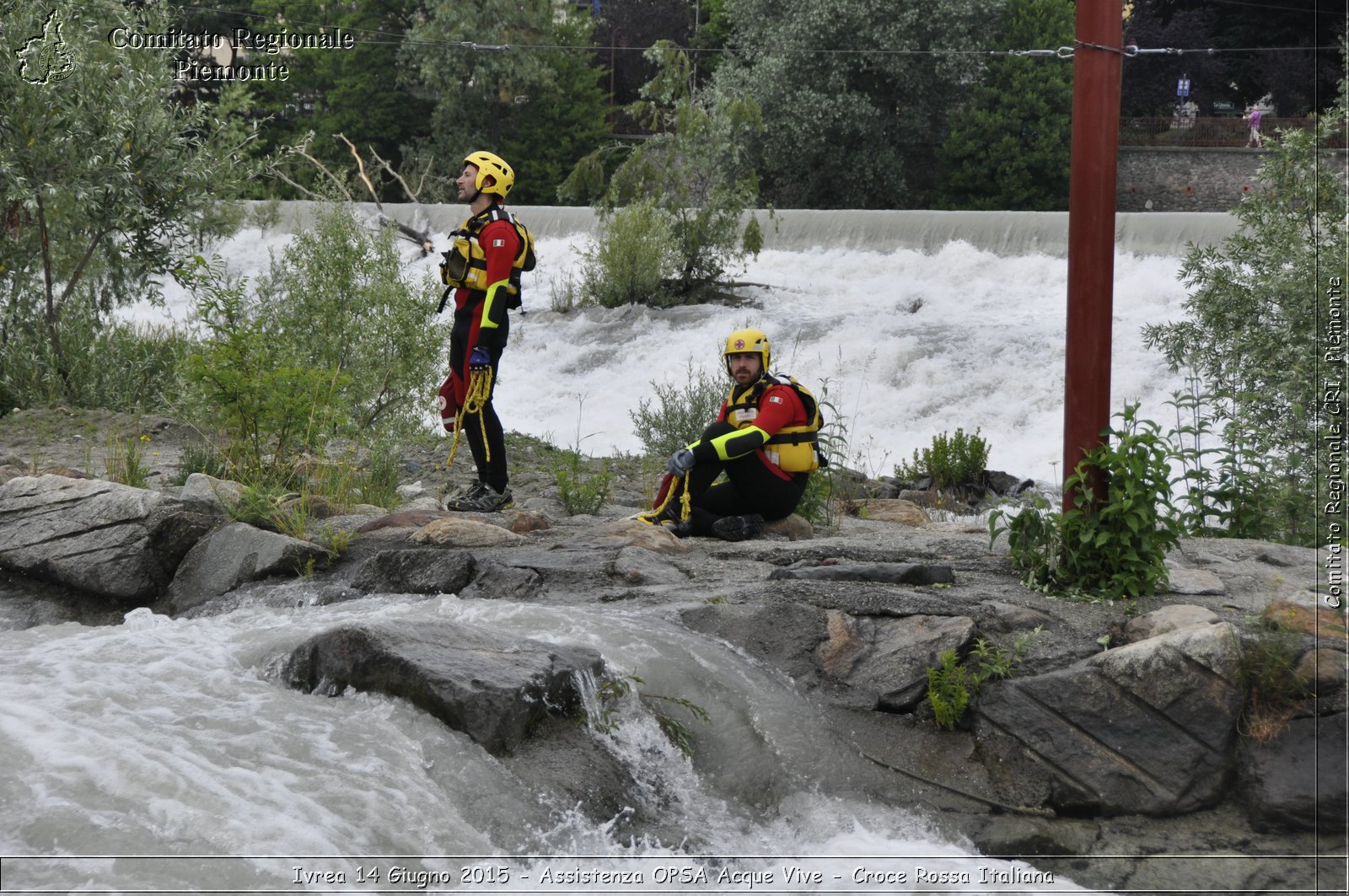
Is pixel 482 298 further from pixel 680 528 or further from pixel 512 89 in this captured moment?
pixel 512 89

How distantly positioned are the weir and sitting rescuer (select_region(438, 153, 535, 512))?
12.5 meters

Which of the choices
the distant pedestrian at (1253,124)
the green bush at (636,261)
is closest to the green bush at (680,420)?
the green bush at (636,261)

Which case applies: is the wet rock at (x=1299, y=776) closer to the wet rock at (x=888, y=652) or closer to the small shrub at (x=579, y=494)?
the wet rock at (x=888, y=652)

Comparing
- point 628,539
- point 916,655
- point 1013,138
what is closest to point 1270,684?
point 916,655

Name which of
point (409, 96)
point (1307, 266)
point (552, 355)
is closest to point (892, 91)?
point (409, 96)

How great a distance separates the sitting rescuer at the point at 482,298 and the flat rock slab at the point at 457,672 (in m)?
3.13

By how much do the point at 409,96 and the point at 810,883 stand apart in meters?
40.7

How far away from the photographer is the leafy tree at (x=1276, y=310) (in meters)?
8.17

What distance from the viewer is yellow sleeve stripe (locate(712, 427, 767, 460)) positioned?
7211 millimetres

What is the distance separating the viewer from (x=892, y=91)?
35469 millimetres

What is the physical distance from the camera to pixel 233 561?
254 inches

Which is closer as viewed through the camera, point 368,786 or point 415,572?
point 368,786

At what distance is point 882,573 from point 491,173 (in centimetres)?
354

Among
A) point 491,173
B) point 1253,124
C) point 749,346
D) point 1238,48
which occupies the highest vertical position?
point 1238,48
